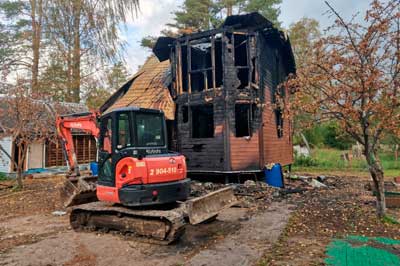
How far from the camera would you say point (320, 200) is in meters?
10.1

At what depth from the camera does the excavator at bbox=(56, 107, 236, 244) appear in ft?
19.1

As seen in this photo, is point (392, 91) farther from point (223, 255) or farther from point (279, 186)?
point (279, 186)

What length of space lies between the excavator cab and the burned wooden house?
5866 mm

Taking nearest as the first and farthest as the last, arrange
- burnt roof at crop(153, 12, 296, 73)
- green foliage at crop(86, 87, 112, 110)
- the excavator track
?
the excavator track, burnt roof at crop(153, 12, 296, 73), green foliage at crop(86, 87, 112, 110)

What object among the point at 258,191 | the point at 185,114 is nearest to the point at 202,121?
the point at 185,114

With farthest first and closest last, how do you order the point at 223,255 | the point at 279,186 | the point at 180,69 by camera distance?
the point at 180,69, the point at 279,186, the point at 223,255

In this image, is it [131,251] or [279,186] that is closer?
[131,251]

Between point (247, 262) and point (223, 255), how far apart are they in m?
0.50

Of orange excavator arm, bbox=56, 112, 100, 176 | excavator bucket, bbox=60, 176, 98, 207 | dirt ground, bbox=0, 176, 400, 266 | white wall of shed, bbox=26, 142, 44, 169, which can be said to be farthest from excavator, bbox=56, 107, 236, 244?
white wall of shed, bbox=26, 142, 44, 169

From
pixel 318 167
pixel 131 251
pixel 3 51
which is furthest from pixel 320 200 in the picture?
pixel 3 51

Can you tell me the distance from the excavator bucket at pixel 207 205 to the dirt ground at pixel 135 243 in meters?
0.50

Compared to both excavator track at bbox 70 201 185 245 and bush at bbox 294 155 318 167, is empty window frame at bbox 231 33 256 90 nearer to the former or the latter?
excavator track at bbox 70 201 185 245

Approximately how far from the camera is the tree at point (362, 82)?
669 cm

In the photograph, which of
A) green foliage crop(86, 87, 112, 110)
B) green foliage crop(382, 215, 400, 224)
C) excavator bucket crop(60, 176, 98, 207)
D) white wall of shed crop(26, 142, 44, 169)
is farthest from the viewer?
green foliage crop(86, 87, 112, 110)
